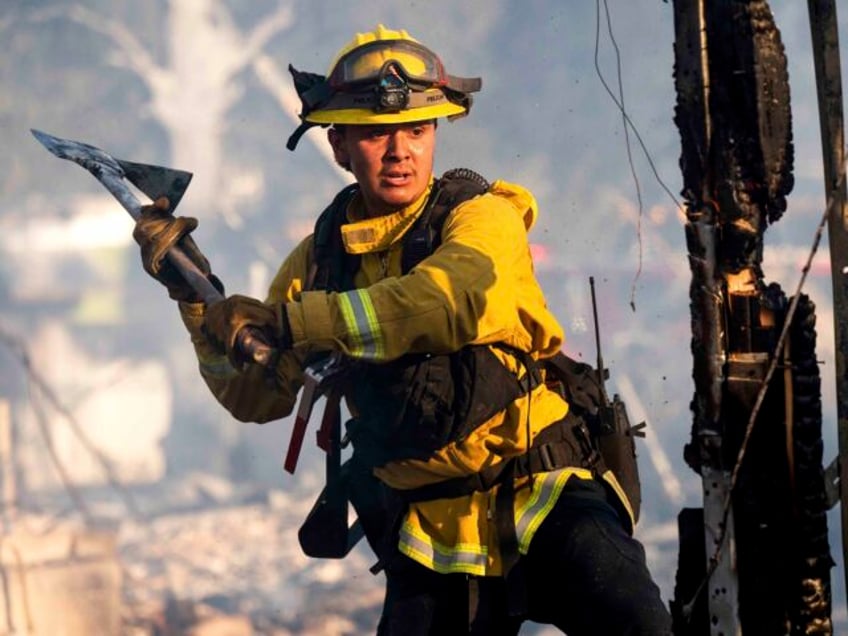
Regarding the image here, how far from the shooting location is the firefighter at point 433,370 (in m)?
3.61

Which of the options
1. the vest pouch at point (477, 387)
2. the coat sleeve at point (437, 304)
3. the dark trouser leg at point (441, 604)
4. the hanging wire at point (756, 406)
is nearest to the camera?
the hanging wire at point (756, 406)

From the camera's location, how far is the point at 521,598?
3824 mm

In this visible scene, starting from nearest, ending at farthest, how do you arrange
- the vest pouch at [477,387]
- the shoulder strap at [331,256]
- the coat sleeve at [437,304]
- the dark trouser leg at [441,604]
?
the coat sleeve at [437,304] < the vest pouch at [477,387] < the dark trouser leg at [441,604] < the shoulder strap at [331,256]

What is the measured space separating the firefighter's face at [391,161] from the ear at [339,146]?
0.43 ft

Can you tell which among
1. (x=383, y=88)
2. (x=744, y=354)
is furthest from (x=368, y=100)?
(x=744, y=354)

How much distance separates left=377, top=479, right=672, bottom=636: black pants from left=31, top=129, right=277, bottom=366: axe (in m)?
1.04

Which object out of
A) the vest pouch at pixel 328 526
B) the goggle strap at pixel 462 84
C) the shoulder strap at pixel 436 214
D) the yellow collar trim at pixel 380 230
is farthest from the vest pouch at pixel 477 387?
the goggle strap at pixel 462 84

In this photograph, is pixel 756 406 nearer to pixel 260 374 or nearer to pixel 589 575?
pixel 589 575

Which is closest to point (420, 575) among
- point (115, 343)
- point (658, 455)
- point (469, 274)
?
point (469, 274)

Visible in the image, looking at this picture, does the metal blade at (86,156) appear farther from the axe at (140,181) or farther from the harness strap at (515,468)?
the harness strap at (515,468)

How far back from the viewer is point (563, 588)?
3.74 m

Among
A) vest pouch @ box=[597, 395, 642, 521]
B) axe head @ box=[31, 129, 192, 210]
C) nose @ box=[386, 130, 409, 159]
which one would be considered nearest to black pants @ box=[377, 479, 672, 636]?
vest pouch @ box=[597, 395, 642, 521]

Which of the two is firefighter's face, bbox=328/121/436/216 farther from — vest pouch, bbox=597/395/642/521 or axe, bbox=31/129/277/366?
vest pouch, bbox=597/395/642/521

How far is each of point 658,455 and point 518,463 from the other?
702cm
